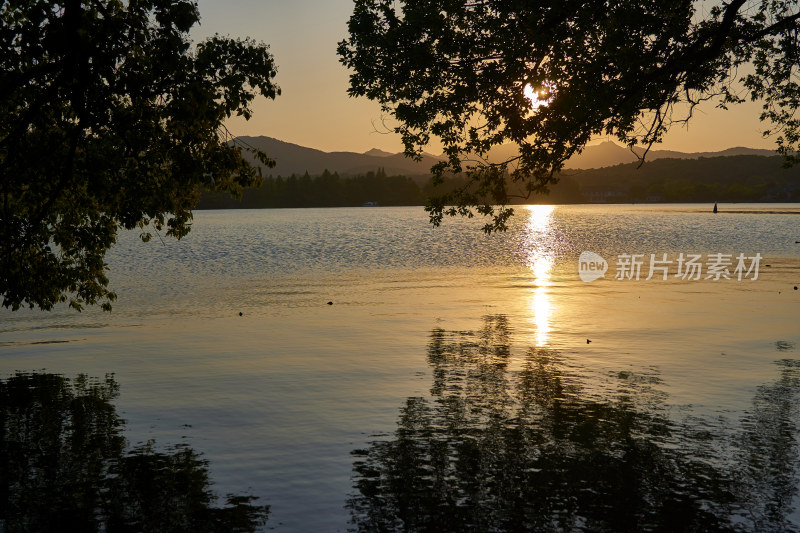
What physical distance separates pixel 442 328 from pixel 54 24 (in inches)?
731

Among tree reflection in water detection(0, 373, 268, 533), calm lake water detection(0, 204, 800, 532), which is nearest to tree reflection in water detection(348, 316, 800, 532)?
calm lake water detection(0, 204, 800, 532)

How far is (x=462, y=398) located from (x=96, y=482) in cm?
825

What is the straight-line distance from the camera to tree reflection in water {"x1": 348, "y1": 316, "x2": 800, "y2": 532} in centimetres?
1029

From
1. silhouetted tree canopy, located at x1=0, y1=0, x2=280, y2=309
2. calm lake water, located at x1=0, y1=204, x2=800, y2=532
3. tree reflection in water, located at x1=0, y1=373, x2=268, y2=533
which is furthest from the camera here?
silhouetted tree canopy, located at x1=0, y1=0, x2=280, y2=309

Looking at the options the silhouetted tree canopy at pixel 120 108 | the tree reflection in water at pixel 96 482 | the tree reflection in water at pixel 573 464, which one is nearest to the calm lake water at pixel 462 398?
the tree reflection in water at pixel 573 464

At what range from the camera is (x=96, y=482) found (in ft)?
38.7

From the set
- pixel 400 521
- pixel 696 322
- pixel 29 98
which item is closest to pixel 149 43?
pixel 29 98

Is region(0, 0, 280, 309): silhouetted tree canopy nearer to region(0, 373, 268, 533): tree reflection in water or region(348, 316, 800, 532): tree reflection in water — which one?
region(0, 373, 268, 533): tree reflection in water

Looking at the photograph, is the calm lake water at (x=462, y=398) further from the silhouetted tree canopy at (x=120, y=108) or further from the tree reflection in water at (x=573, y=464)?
the silhouetted tree canopy at (x=120, y=108)

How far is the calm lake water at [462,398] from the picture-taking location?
10969 millimetres

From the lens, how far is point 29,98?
1532cm

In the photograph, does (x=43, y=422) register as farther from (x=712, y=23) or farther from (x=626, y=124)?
(x=712, y=23)

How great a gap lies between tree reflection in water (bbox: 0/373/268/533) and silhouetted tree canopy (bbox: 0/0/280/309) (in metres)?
3.76

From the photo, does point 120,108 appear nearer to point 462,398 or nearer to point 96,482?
point 96,482
